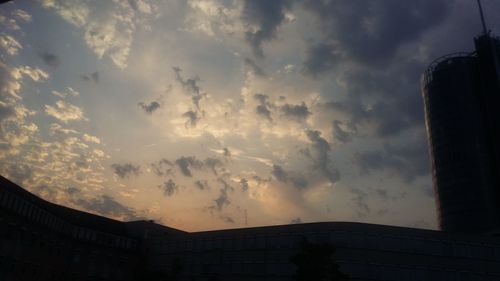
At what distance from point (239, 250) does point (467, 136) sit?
9587cm

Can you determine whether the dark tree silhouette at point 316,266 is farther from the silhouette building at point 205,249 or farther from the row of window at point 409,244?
the row of window at point 409,244

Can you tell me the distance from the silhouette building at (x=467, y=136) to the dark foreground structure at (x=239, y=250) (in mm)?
72017

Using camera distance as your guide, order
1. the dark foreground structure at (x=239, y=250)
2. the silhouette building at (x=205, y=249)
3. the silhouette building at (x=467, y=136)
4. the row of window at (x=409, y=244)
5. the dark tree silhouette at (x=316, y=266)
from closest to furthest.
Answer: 1. the dark tree silhouette at (x=316, y=266)
2. the dark foreground structure at (x=239, y=250)
3. the silhouette building at (x=205, y=249)
4. the row of window at (x=409, y=244)
5. the silhouette building at (x=467, y=136)

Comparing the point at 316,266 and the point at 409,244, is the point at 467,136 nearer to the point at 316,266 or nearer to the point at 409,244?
the point at 409,244

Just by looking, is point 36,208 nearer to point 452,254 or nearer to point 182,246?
point 182,246

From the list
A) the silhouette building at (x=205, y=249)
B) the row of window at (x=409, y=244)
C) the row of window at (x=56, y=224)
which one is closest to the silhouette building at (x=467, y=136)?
the silhouette building at (x=205, y=249)

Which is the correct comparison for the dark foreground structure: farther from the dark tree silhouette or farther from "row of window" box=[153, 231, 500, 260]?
the dark tree silhouette

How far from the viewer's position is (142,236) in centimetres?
8600

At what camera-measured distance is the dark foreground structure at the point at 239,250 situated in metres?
59.1

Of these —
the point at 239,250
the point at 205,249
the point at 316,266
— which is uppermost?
the point at 205,249

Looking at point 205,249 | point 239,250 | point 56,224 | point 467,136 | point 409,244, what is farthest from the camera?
point 467,136

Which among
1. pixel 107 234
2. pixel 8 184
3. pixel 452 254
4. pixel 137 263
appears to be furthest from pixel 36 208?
pixel 452 254

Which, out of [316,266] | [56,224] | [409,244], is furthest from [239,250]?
[316,266]

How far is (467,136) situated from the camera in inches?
5290
